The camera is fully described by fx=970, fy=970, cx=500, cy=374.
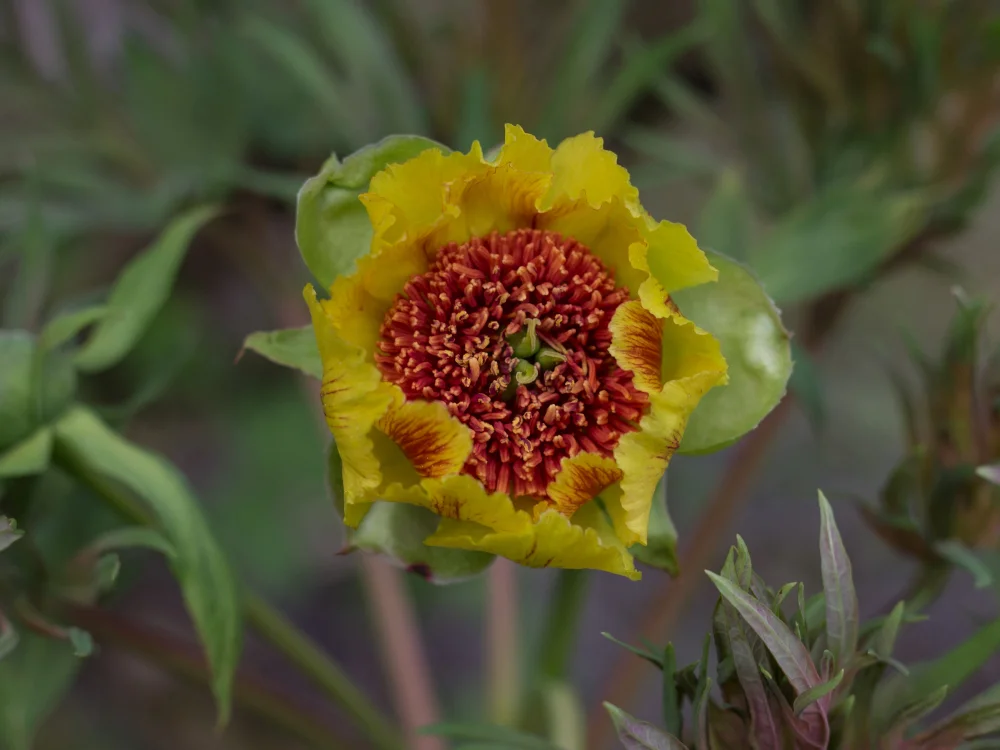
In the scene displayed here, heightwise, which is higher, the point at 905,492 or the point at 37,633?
the point at 905,492

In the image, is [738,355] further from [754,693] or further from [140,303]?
[140,303]

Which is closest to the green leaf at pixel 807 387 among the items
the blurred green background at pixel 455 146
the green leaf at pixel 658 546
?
the blurred green background at pixel 455 146

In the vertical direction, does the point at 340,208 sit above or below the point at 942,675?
above

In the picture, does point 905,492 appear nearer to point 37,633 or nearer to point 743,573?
point 743,573

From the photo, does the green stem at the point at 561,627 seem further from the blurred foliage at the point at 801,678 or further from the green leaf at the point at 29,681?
the green leaf at the point at 29,681

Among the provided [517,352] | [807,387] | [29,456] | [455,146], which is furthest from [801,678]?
[455,146]

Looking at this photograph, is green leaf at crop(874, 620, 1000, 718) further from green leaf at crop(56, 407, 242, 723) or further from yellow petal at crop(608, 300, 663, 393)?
green leaf at crop(56, 407, 242, 723)

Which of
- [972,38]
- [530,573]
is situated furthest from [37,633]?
[972,38]
